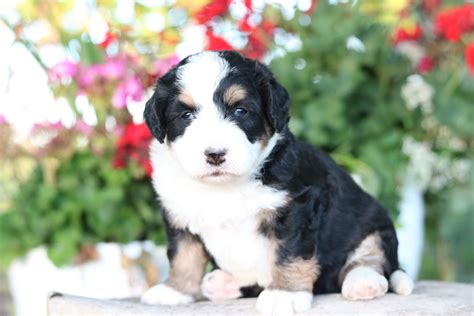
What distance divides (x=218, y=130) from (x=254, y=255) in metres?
0.73

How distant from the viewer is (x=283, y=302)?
3453 mm

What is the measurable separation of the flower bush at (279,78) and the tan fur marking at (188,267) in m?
1.84

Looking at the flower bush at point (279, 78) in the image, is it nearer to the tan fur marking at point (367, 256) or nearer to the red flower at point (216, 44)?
the red flower at point (216, 44)

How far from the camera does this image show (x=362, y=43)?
6.18 metres

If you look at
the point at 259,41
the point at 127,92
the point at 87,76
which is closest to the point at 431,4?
the point at 259,41

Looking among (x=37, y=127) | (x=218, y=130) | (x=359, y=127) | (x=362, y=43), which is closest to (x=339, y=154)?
(x=359, y=127)

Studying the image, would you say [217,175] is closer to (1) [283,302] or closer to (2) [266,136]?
(2) [266,136]

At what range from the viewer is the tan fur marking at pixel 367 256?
397 centimetres

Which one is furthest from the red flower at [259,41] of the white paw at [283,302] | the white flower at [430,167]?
the white paw at [283,302]

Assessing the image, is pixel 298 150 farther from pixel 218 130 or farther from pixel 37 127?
pixel 37 127

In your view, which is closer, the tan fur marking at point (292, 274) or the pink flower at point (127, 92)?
the tan fur marking at point (292, 274)

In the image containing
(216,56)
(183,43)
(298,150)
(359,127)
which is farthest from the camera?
(183,43)

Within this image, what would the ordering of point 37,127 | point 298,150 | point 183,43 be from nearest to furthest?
point 298,150, point 37,127, point 183,43

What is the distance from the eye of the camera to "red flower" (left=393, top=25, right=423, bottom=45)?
644cm
